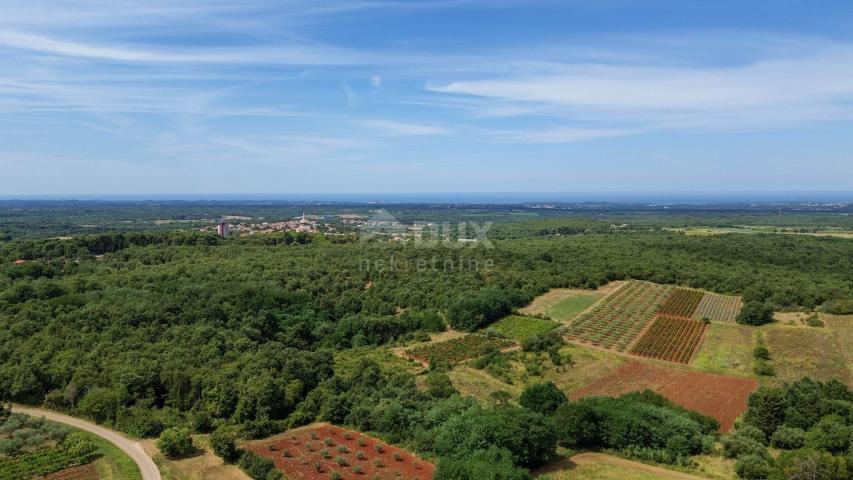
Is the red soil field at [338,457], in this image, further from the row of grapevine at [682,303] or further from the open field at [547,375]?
the row of grapevine at [682,303]

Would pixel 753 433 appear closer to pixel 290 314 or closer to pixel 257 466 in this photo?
pixel 257 466

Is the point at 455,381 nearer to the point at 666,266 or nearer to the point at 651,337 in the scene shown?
the point at 651,337

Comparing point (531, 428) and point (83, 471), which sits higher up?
point (531, 428)

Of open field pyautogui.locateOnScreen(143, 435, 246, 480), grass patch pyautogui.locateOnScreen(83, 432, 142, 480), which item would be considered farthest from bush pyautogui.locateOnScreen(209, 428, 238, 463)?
grass patch pyautogui.locateOnScreen(83, 432, 142, 480)

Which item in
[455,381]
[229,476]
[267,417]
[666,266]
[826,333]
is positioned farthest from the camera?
[666,266]

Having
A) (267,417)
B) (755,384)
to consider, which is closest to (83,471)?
(267,417)

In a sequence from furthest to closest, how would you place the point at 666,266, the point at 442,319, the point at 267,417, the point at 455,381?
the point at 666,266 → the point at 442,319 → the point at 455,381 → the point at 267,417

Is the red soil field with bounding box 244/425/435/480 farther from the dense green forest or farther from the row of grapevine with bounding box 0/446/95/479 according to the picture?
the row of grapevine with bounding box 0/446/95/479

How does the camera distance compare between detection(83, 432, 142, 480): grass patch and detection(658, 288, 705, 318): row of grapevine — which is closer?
detection(83, 432, 142, 480): grass patch
